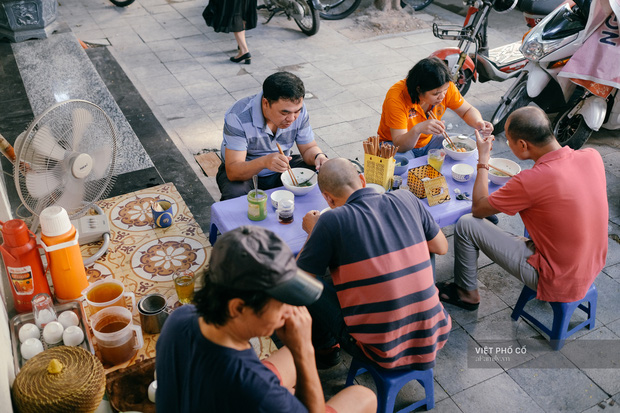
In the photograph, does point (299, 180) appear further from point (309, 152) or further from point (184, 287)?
point (184, 287)

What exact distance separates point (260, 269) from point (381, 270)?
0.93m

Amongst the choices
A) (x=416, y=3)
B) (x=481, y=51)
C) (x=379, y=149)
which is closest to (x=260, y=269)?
(x=379, y=149)

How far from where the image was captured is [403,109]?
3.72m

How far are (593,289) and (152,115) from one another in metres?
4.04

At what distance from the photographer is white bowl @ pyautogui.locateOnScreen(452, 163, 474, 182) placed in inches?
130

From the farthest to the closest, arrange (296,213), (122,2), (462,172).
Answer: (122,2) < (462,172) < (296,213)

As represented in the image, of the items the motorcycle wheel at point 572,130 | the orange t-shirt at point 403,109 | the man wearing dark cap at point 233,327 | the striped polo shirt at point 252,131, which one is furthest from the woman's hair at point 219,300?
the motorcycle wheel at point 572,130

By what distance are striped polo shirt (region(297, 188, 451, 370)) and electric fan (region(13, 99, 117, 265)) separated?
1192 millimetres

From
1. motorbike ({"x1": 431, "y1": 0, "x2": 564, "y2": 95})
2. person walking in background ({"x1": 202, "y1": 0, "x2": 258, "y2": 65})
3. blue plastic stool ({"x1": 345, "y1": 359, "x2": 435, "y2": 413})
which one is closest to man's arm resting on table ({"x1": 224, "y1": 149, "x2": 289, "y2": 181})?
blue plastic stool ({"x1": 345, "y1": 359, "x2": 435, "y2": 413})

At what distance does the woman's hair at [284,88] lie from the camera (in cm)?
317

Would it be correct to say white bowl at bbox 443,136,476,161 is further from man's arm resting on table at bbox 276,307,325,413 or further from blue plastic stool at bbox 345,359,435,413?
man's arm resting on table at bbox 276,307,325,413

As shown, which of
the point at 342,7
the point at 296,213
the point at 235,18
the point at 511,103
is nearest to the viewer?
the point at 296,213

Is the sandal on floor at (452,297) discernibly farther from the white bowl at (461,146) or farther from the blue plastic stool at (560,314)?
the white bowl at (461,146)

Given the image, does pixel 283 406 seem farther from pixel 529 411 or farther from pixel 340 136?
pixel 340 136
